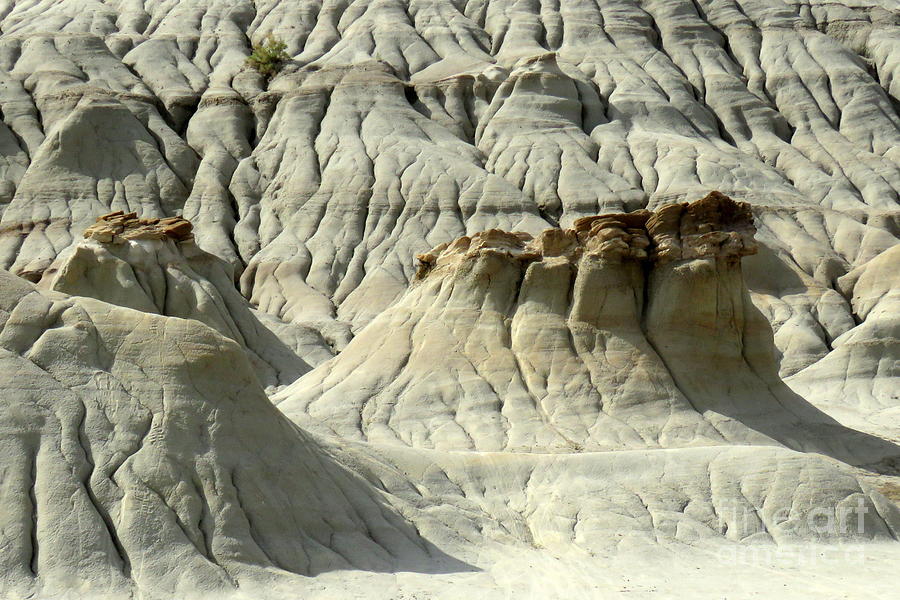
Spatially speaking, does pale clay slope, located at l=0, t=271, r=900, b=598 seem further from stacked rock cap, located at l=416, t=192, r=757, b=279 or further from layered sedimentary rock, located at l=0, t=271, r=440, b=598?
stacked rock cap, located at l=416, t=192, r=757, b=279

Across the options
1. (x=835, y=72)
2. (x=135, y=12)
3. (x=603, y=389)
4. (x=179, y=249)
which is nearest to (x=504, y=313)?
(x=603, y=389)

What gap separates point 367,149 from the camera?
219 ft

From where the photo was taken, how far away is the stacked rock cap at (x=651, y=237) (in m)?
33.5

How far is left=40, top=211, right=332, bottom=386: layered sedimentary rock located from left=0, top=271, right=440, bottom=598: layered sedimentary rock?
2320 centimetres

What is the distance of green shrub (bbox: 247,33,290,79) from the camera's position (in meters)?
74.5

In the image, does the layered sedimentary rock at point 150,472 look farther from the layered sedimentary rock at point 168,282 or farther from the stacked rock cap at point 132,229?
the stacked rock cap at point 132,229

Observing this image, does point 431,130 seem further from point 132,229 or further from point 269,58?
point 132,229

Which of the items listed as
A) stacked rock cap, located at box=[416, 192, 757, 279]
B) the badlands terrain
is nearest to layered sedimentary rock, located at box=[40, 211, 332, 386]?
the badlands terrain

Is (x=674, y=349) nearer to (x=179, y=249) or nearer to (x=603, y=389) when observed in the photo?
(x=603, y=389)

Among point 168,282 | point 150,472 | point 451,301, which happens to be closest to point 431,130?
point 168,282

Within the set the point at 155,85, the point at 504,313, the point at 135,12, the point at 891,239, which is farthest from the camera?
the point at 135,12

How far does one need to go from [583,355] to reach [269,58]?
48383mm

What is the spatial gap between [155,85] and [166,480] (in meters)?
60.1

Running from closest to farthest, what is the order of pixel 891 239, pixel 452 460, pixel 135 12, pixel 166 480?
pixel 166 480 → pixel 452 460 → pixel 891 239 → pixel 135 12
